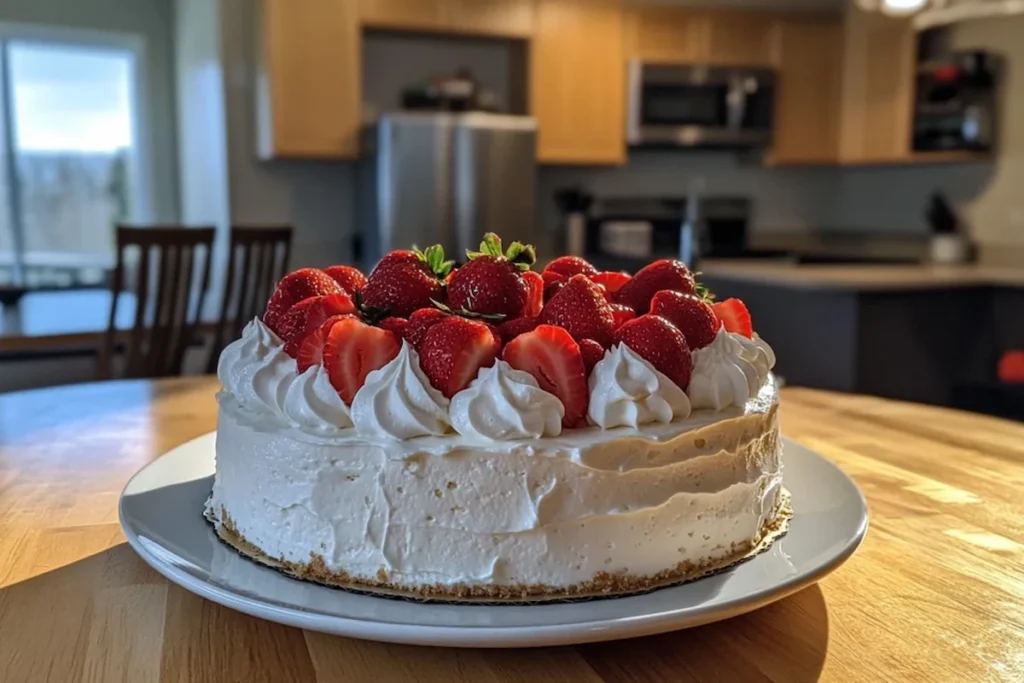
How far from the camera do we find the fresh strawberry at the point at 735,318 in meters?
1.12

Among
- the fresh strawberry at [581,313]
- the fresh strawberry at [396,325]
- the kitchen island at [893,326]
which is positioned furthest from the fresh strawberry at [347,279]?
the kitchen island at [893,326]

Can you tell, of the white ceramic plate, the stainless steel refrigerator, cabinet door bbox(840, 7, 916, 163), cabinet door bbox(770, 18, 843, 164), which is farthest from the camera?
cabinet door bbox(770, 18, 843, 164)

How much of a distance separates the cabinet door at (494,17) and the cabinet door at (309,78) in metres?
0.51

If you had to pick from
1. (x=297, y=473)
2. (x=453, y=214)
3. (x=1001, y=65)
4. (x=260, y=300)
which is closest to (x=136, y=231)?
(x=260, y=300)

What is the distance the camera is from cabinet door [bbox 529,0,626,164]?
4.52 meters

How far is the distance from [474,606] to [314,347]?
1.05ft

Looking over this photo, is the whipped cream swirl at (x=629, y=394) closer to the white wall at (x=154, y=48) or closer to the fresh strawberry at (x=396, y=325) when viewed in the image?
the fresh strawberry at (x=396, y=325)

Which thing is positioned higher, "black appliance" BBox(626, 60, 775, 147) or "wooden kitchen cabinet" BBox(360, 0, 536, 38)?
"wooden kitchen cabinet" BBox(360, 0, 536, 38)

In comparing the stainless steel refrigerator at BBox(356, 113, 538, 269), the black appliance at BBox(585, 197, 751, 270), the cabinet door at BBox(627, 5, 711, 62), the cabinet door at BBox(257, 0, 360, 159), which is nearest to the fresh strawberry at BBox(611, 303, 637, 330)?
the stainless steel refrigerator at BBox(356, 113, 538, 269)

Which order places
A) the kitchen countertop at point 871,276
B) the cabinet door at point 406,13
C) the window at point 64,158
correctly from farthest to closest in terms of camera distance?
the window at point 64,158, the cabinet door at point 406,13, the kitchen countertop at point 871,276

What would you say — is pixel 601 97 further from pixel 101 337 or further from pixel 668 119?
pixel 101 337

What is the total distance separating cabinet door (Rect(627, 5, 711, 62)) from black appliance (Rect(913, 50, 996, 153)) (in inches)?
44.5

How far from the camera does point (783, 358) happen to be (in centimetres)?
375

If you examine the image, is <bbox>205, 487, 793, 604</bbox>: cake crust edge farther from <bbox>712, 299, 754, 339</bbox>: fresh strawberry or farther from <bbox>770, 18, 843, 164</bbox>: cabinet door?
<bbox>770, 18, 843, 164</bbox>: cabinet door
